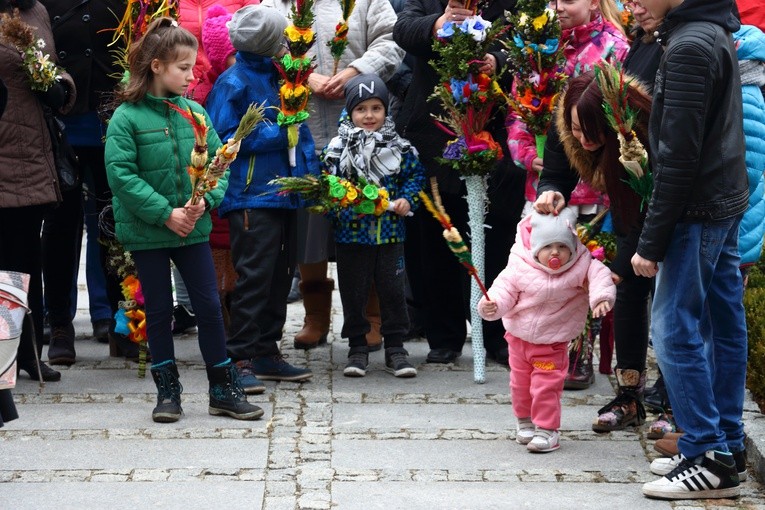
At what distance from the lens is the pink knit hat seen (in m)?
7.16

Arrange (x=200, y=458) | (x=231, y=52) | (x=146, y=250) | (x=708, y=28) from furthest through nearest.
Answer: (x=231, y=52), (x=146, y=250), (x=200, y=458), (x=708, y=28)

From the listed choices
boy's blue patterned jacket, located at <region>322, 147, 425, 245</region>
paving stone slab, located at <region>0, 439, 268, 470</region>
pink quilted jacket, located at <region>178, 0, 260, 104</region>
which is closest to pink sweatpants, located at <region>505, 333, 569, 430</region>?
paving stone slab, located at <region>0, 439, 268, 470</region>

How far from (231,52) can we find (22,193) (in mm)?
1415

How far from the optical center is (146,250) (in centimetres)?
615

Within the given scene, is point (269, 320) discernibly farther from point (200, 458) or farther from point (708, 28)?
point (708, 28)

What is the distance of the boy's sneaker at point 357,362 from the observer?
23.1ft

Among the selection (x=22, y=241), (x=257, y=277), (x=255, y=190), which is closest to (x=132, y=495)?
(x=257, y=277)

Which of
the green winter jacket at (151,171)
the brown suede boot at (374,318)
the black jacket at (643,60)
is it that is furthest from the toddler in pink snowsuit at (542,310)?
the brown suede boot at (374,318)

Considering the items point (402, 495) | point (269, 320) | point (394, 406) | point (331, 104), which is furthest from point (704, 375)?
point (331, 104)

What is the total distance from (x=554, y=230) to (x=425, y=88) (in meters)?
1.90

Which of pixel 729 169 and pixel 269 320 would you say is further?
pixel 269 320

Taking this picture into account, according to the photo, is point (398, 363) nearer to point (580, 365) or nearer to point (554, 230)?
point (580, 365)

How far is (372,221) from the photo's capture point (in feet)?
23.0

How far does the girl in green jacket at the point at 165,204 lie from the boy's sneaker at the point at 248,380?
0.39 meters
